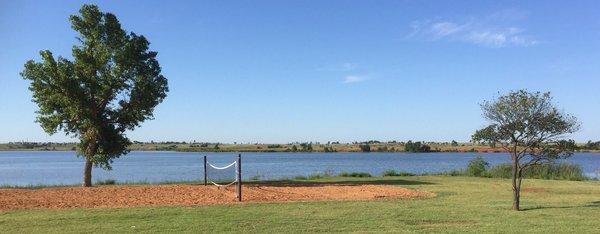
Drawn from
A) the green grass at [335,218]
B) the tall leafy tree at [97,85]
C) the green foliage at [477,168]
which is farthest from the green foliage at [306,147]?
the green grass at [335,218]

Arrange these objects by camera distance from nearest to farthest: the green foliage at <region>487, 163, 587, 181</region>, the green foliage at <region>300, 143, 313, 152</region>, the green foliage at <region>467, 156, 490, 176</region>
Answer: the green foliage at <region>487, 163, 587, 181</region> < the green foliage at <region>467, 156, 490, 176</region> < the green foliage at <region>300, 143, 313, 152</region>

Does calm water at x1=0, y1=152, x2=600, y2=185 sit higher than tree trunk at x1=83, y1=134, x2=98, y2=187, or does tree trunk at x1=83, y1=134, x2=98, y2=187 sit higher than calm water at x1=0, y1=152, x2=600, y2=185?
tree trunk at x1=83, y1=134, x2=98, y2=187

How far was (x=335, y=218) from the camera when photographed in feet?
44.9

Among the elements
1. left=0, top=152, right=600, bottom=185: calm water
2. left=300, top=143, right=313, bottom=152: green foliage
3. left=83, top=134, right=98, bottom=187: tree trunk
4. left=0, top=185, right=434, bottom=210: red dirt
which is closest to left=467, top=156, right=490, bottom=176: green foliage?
left=0, top=152, right=600, bottom=185: calm water

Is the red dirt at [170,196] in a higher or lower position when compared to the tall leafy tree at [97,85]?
lower

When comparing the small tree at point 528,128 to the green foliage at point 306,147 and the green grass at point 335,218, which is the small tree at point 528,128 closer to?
the green grass at point 335,218

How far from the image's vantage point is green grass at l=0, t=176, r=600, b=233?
12.1 meters

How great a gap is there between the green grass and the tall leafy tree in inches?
390

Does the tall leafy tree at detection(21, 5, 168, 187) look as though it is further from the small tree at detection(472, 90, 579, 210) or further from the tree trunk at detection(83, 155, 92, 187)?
the small tree at detection(472, 90, 579, 210)

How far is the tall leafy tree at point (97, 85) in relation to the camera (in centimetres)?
2392

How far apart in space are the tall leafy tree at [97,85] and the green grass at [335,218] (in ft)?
32.5

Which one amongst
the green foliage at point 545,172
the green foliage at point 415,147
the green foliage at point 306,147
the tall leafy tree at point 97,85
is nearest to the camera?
the tall leafy tree at point 97,85

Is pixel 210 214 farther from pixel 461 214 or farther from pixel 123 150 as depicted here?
pixel 123 150

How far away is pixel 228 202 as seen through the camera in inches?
691
